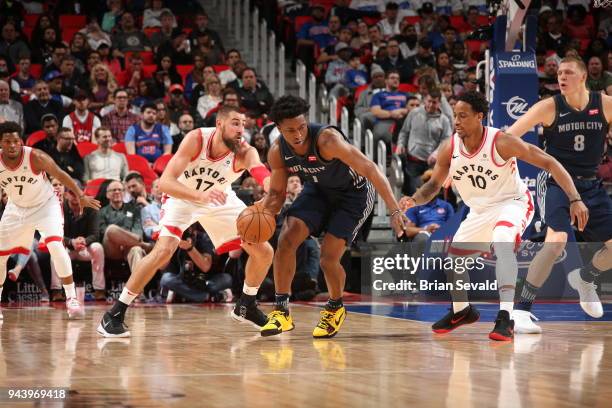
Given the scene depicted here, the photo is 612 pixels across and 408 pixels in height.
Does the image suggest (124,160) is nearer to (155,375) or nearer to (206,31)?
(206,31)

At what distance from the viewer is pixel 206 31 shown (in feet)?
53.2

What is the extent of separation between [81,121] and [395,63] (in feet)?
17.5

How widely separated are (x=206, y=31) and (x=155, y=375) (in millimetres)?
11842

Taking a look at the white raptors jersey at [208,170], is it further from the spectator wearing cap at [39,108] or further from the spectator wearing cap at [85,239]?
the spectator wearing cap at [39,108]

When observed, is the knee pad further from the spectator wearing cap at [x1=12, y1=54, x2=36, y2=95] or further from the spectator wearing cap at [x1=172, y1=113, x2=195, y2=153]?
the spectator wearing cap at [x1=12, y1=54, x2=36, y2=95]

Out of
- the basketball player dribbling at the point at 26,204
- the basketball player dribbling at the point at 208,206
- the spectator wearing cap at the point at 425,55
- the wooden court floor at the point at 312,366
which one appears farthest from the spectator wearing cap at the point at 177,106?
the basketball player dribbling at the point at 208,206

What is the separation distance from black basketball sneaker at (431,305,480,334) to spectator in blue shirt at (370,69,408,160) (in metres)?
7.26

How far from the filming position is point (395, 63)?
16000 millimetres

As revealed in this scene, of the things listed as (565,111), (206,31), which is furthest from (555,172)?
(206,31)

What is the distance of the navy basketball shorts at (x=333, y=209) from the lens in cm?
696

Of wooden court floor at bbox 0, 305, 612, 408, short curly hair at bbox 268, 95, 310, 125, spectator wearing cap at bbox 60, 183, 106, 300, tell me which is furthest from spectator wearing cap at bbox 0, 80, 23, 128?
short curly hair at bbox 268, 95, 310, 125

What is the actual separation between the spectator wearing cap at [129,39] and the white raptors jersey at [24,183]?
6.89m

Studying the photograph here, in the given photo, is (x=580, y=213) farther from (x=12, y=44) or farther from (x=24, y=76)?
(x=12, y=44)

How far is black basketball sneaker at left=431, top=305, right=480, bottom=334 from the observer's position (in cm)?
702
